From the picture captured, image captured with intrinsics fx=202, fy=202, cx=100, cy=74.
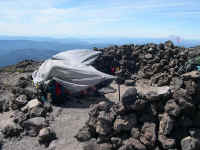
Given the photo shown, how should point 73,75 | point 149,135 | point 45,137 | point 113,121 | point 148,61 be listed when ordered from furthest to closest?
point 148,61, point 73,75, point 45,137, point 113,121, point 149,135

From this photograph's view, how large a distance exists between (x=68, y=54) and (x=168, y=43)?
13.4 meters

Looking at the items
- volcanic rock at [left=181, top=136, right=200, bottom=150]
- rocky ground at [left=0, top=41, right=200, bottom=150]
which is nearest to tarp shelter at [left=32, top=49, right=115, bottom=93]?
rocky ground at [left=0, top=41, right=200, bottom=150]

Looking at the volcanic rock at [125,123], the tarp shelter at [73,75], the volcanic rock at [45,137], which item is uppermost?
the tarp shelter at [73,75]

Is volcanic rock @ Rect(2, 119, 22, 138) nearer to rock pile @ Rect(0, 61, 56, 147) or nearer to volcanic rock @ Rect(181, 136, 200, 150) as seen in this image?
rock pile @ Rect(0, 61, 56, 147)

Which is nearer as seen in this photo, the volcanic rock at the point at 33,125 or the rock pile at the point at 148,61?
the volcanic rock at the point at 33,125

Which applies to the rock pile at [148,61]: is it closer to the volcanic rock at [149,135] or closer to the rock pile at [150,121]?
the rock pile at [150,121]

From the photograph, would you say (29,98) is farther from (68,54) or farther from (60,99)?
(68,54)

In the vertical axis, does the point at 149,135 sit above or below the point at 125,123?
below

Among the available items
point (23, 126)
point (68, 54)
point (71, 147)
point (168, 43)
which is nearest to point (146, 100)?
point (71, 147)

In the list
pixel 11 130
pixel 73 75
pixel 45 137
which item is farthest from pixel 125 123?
pixel 73 75

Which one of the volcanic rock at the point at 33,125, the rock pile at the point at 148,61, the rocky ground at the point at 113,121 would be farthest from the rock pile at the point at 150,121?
the rock pile at the point at 148,61

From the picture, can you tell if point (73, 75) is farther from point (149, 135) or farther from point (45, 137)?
point (149, 135)

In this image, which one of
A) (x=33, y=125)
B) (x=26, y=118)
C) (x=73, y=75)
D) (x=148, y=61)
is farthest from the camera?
(x=148, y=61)

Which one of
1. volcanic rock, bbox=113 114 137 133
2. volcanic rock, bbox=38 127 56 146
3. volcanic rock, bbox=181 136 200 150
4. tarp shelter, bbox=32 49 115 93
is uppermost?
tarp shelter, bbox=32 49 115 93
